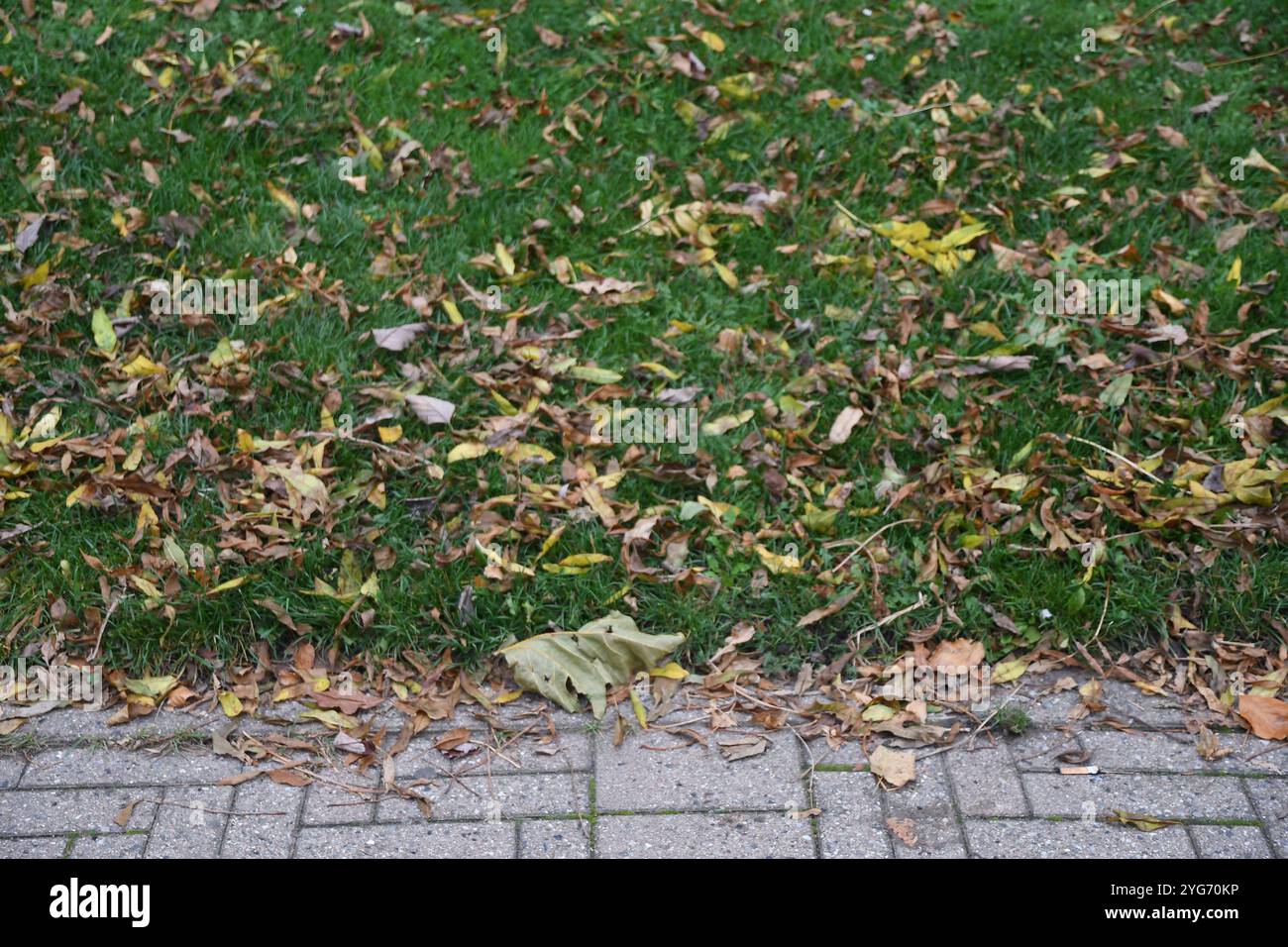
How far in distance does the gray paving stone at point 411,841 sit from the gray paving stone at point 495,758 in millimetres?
193

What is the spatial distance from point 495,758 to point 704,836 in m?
0.63

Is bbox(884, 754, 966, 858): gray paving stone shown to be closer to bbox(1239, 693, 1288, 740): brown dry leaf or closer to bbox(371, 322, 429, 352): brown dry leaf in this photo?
bbox(1239, 693, 1288, 740): brown dry leaf

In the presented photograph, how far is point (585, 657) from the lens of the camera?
3705 mm

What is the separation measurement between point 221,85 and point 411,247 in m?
1.45

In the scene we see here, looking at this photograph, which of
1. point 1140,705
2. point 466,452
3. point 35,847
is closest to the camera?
point 35,847

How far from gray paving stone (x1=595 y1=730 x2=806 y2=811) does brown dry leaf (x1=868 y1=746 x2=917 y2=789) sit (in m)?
0.20

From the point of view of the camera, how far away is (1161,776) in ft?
11.0

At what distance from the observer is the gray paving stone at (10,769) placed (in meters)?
3.35

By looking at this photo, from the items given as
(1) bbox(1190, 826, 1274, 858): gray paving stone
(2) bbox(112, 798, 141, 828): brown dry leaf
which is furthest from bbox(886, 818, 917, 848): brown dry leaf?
(2) bbox(112, 798, 141, 828): brown dry leaf

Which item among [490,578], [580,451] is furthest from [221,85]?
[490,578]

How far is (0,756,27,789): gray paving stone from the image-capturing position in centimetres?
335

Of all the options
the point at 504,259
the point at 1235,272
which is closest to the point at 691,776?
the point at 504,259

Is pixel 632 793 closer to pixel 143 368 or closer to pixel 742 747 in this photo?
pixel 742 747

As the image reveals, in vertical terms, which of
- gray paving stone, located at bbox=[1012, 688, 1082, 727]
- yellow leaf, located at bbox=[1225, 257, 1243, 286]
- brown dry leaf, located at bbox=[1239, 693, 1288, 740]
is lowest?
gray paving stone, located at bbox=[1012, 688, 1082, 727]
